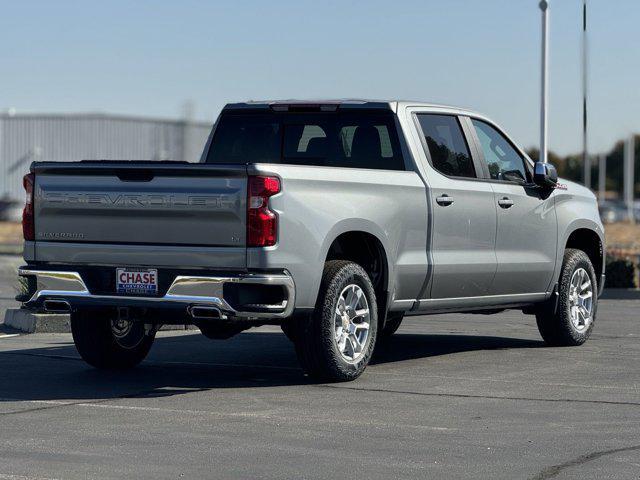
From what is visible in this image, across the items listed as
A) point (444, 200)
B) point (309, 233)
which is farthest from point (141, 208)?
point (444, 200)

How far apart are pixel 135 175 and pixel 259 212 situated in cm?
102

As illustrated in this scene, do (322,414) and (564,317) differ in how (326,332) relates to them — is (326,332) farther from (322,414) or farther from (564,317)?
(564,317)

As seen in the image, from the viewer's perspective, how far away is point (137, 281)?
9664 millimetres

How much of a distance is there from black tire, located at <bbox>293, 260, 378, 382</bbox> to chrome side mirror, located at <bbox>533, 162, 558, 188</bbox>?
2728mm

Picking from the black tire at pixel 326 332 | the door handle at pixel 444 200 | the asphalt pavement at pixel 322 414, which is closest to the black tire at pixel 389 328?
the asphalt pavement at pixel 322 414

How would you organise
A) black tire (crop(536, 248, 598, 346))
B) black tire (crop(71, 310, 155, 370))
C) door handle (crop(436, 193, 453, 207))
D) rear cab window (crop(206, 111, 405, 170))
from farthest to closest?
black tire (crop(536, 248, 598, 346)) → rear cab window (crop(206, 111, 405, 170)) → door handle (crop(436, 193, 453, 207)) → black tire (crop(71, 310, 155, 370))

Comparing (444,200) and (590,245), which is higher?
(444,200)

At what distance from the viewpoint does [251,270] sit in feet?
30.6

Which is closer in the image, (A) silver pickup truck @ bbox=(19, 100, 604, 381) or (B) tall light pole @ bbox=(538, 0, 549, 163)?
(A) silver pickup truck @ bbox=(19, 100, 604, 381)

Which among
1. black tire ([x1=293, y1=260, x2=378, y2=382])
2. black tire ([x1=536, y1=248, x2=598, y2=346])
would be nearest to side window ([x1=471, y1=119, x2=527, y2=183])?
black tire ([x1=536, y1=248, x2=598, y2=346])

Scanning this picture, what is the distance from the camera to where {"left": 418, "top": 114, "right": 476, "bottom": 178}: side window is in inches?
447

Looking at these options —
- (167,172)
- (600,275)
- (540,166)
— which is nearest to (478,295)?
(540,166)

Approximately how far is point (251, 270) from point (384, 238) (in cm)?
145

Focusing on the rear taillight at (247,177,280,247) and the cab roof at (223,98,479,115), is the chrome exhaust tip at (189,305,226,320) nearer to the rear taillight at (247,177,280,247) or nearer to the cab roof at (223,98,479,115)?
the rear taillight at (247,177,280,247)
